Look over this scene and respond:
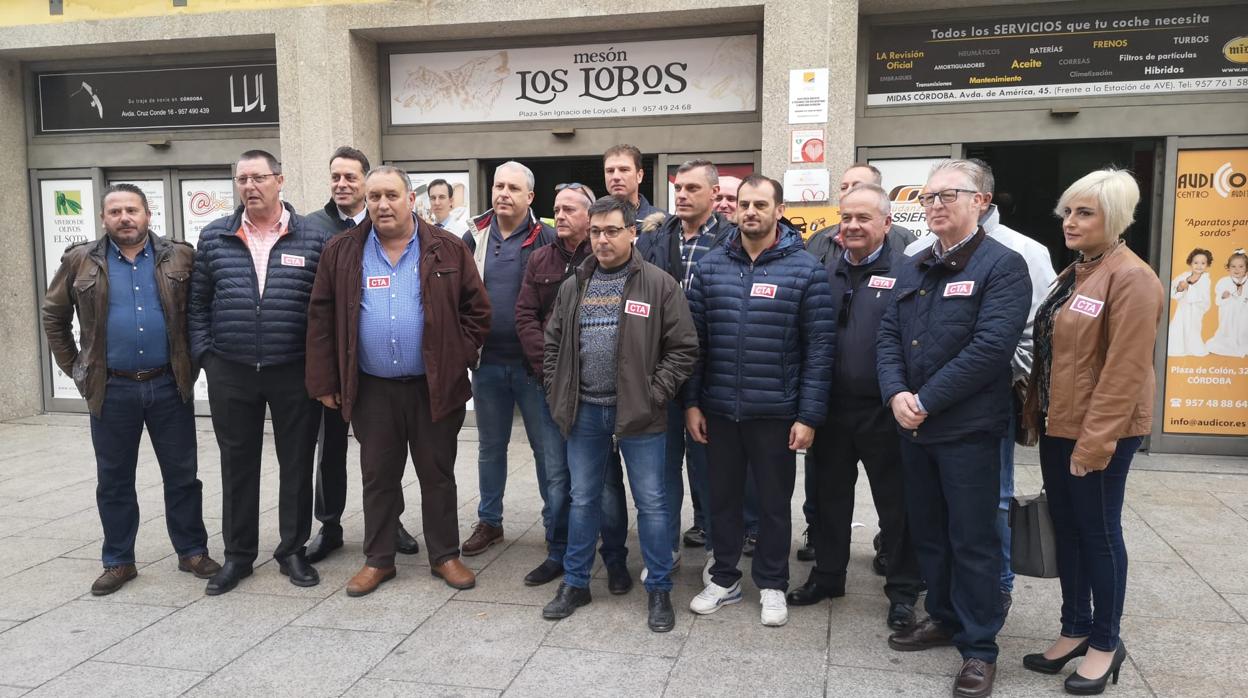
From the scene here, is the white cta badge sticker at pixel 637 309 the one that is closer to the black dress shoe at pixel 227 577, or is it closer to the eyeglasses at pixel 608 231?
the eyeglasses at pixel 608 231

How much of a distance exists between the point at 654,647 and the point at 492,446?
5.48 ft

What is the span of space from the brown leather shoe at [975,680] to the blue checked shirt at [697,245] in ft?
6.87

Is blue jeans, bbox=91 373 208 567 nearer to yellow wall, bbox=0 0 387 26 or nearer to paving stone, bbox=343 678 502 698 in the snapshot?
paving stone, bbox=343 678 502 698

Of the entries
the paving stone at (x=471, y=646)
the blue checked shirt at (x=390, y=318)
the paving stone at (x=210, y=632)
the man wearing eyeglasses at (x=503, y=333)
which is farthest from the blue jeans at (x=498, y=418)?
the paving stone at (x=210, y=632)

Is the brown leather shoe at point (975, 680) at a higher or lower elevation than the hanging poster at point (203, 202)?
lower

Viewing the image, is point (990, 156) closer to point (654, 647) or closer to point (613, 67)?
point (613, 67)

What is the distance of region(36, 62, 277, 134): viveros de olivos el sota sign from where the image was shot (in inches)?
330

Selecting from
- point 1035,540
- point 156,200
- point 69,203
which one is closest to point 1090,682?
point 1035,540

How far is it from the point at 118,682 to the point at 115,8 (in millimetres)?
7046

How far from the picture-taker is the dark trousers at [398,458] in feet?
14.4

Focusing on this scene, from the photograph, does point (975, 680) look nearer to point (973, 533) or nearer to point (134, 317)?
point (973, 533)

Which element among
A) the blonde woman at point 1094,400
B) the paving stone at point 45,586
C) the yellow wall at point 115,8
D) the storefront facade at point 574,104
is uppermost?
the yellow wall at point 115,8

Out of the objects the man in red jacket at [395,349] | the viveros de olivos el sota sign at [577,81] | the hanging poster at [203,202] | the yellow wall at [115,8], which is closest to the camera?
the man in red jacket at [395,349]

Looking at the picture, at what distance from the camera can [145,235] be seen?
451cm
